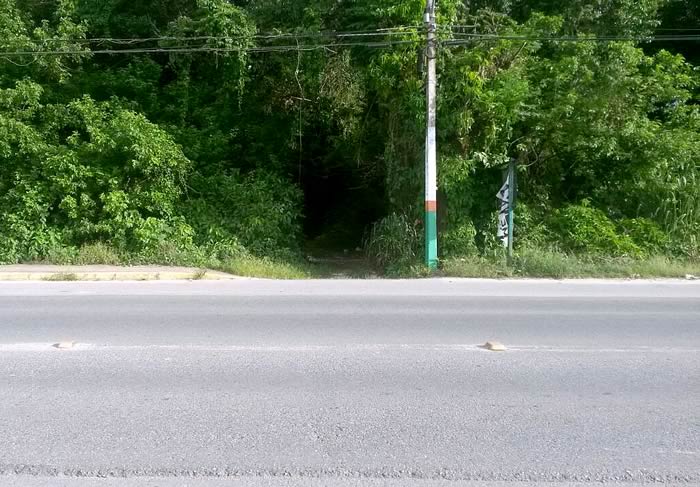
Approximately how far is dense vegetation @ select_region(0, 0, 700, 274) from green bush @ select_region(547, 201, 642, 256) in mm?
47

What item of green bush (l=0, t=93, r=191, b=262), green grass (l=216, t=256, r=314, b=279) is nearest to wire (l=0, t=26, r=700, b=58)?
green bush (l=0, t=93, r=191, b=262)

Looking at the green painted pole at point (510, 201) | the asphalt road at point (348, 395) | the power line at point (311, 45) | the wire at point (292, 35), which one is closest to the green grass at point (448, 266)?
the green painted pole at point (510, 201)

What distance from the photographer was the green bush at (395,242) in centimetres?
1487

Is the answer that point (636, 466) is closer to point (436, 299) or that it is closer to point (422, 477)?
point (422, 477)

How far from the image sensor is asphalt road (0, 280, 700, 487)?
155 inches

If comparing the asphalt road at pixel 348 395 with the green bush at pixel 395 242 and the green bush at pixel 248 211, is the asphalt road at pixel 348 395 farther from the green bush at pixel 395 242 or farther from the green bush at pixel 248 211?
the green bush at pixel 248 211

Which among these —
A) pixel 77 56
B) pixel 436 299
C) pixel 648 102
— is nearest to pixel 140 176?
pixel 77 56

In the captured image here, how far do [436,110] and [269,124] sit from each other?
600cm

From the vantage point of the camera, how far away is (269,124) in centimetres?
1869

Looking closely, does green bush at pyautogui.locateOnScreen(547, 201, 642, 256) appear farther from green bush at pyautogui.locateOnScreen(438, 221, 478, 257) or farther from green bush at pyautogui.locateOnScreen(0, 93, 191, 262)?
green bush at pyautogui.locateOnScreen(0, 93, 191, 262)

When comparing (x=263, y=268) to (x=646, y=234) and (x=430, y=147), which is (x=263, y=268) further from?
(x=646, y=234)

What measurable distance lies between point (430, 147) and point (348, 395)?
31.1 feet

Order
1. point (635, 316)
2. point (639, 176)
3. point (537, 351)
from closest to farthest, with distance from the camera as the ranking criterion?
point (537, 351) → point (635, 316) → point (639, 176)

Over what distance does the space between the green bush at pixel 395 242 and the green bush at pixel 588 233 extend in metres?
3.52
